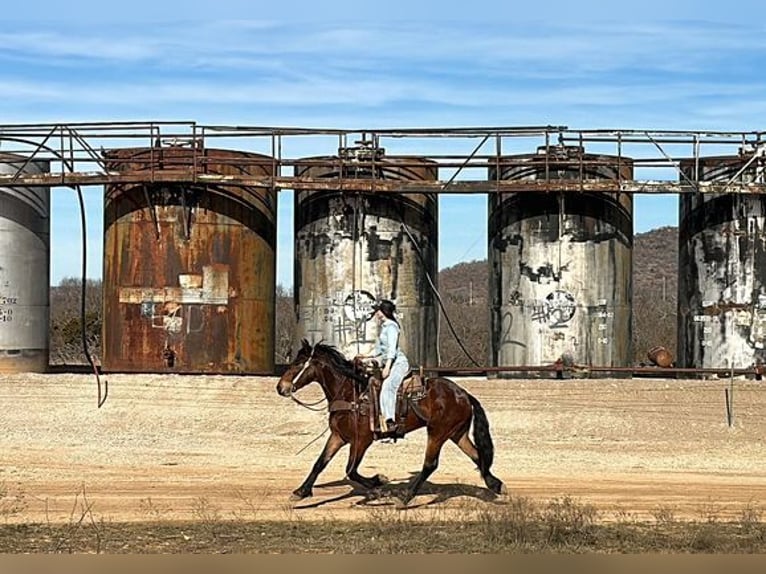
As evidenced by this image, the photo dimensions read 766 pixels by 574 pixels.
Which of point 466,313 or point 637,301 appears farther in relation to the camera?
point 637,301

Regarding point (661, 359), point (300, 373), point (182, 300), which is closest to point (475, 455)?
point (300, 373)

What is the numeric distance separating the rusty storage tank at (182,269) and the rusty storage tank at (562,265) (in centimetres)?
592

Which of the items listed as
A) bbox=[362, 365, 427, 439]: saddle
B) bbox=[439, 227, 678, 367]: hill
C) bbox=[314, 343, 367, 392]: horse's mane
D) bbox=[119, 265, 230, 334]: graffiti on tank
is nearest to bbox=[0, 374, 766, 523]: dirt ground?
bbox=[362, 365, 427, 439]: saddle

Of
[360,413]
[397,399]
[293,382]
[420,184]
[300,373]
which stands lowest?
[360,413]

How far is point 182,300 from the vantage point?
104ft

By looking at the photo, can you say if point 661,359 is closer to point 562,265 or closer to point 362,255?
point 562,265

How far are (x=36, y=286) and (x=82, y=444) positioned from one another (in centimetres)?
732

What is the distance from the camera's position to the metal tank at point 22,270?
3322 centimetres

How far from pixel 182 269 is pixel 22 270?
14.9 feet

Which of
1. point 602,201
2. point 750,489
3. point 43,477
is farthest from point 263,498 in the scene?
point 602,201

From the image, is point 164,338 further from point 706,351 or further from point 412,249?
point 706,351

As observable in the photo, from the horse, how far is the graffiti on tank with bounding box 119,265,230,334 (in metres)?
12.9

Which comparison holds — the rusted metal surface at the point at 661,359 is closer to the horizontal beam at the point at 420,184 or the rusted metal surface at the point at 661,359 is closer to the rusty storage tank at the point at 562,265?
the rusty storage tank at the point at 562,265

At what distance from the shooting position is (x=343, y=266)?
32.0m
